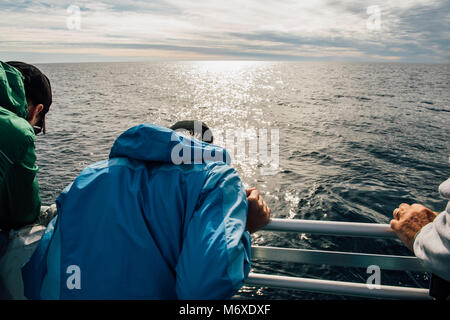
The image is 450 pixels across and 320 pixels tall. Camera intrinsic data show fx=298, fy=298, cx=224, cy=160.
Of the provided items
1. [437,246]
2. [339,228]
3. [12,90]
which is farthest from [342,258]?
[12,90]

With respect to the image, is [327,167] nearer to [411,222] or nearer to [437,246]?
[411,222]

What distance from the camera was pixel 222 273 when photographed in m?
1.06

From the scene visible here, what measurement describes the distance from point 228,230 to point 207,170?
304 mm

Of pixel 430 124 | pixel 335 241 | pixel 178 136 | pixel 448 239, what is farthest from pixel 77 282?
pixel 430 124

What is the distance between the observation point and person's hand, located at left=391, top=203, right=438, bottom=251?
1.65 metres

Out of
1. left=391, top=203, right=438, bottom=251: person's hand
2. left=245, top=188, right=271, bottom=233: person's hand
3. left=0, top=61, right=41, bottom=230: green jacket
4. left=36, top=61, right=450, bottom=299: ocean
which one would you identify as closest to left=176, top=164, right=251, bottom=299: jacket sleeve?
left=245, top=188, right=271, bottom=233: person's hand

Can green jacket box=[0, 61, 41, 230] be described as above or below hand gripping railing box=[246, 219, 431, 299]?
above

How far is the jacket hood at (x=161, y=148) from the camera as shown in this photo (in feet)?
4.37

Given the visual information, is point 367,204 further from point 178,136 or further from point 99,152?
point 99,152

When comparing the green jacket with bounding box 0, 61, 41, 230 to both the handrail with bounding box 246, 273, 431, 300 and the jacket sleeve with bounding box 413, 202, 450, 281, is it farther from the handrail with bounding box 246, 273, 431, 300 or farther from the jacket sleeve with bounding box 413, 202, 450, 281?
the jacket sleeve with bounding box 413, 202, 450, 281

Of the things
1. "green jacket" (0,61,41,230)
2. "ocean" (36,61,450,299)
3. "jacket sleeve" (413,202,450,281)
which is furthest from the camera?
"ocean" (36,61,450,299)

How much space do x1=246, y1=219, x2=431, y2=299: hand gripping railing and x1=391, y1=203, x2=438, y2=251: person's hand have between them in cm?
9

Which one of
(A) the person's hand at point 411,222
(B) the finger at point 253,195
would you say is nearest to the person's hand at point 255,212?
(B) the finger at point 253,195

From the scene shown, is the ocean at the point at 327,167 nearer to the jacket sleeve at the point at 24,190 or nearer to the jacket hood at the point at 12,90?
the jacket sleeve at the point at 24,190
